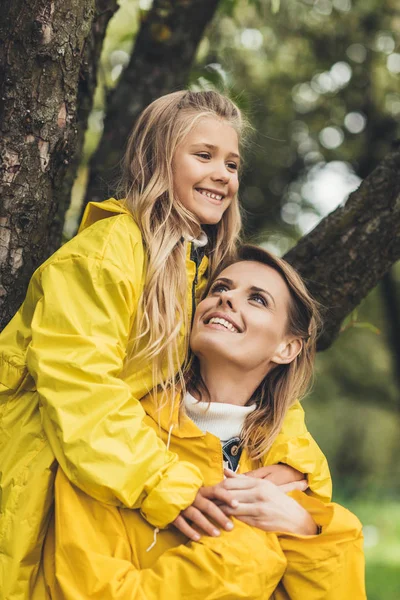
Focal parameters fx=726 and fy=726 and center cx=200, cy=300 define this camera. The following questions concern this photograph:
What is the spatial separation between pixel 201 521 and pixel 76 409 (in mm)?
539

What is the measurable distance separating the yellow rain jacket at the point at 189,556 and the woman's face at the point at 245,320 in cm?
32

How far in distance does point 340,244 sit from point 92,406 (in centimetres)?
153

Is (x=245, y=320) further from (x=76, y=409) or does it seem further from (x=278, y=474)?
(x=76, y=409)

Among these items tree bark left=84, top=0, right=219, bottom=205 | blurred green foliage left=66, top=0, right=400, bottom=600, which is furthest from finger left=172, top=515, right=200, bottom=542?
blurred green foliage left=66, top=0, right=400, bottom=600

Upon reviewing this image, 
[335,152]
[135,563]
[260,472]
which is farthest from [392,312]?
[135,563]

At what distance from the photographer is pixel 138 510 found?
7.95ft

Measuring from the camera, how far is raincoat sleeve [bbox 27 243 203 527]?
224 cm

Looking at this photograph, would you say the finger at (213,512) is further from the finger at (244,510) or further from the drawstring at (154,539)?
the drawstring at (154,539)

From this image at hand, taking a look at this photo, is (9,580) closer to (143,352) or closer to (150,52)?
(143,352)

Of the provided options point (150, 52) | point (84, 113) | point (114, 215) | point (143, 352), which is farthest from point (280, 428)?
point (150, 52)

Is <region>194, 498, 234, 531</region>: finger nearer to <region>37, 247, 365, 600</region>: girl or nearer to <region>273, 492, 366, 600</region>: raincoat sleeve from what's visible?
<region>37, 247, 365, 600</region>: girl

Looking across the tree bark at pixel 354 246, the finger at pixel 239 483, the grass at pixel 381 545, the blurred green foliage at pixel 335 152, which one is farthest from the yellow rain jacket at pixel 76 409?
the grass at pixel 381 545

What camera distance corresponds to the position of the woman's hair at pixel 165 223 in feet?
8.65

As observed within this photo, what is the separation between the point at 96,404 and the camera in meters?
2.28
